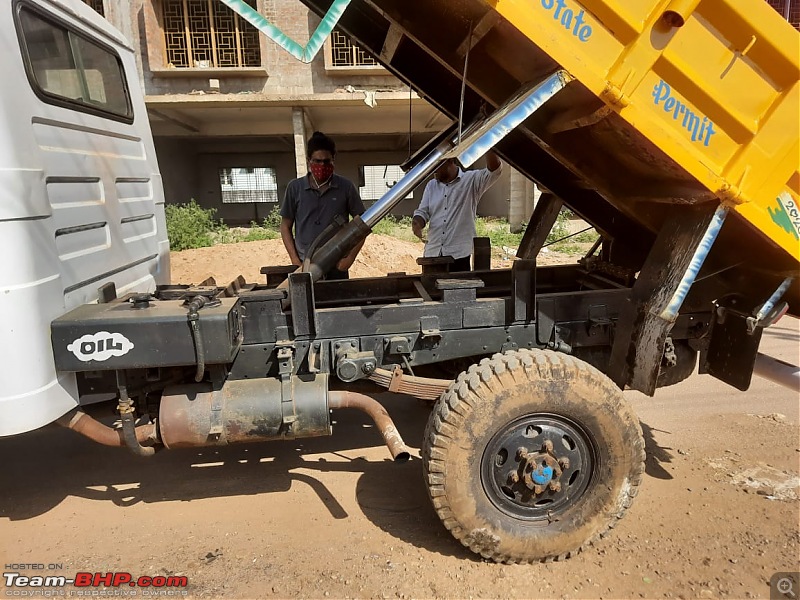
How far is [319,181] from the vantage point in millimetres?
4469

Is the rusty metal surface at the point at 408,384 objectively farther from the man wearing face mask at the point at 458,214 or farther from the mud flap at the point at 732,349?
the man wearing face mask at the point at 458,214

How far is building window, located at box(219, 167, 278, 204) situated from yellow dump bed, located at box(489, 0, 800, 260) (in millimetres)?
21125

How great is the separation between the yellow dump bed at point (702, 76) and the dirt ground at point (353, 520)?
1.61 meters

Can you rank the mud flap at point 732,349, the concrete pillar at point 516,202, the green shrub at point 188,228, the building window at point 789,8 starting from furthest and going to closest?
the concrete pillar at point 516,202, the green shrub at point 188,228, the building window at point 789,8, the mud flap at point 732,349

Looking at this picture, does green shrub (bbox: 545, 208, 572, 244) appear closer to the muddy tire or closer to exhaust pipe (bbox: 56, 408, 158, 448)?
the muddy tire

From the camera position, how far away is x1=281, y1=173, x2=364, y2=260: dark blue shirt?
14.9ft

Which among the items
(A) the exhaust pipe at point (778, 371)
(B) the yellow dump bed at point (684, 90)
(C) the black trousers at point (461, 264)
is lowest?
(A) the exhaust pipe at point (778, 371)

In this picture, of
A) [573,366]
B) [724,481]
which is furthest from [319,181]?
[724,481]

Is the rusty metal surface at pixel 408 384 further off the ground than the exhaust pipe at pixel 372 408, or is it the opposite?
the rusty metal surface at pixel 408 384

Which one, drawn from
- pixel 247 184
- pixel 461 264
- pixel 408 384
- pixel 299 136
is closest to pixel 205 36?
pixel 299 136

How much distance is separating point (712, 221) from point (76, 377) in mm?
3107

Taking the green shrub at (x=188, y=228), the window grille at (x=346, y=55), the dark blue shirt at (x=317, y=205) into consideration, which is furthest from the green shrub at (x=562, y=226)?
the dark blue shirt at (x=317, y=205)

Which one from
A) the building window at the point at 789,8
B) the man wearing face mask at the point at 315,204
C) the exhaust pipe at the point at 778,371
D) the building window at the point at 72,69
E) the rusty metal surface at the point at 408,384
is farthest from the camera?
the building window at the point at 789,8

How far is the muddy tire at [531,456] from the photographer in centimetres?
251
